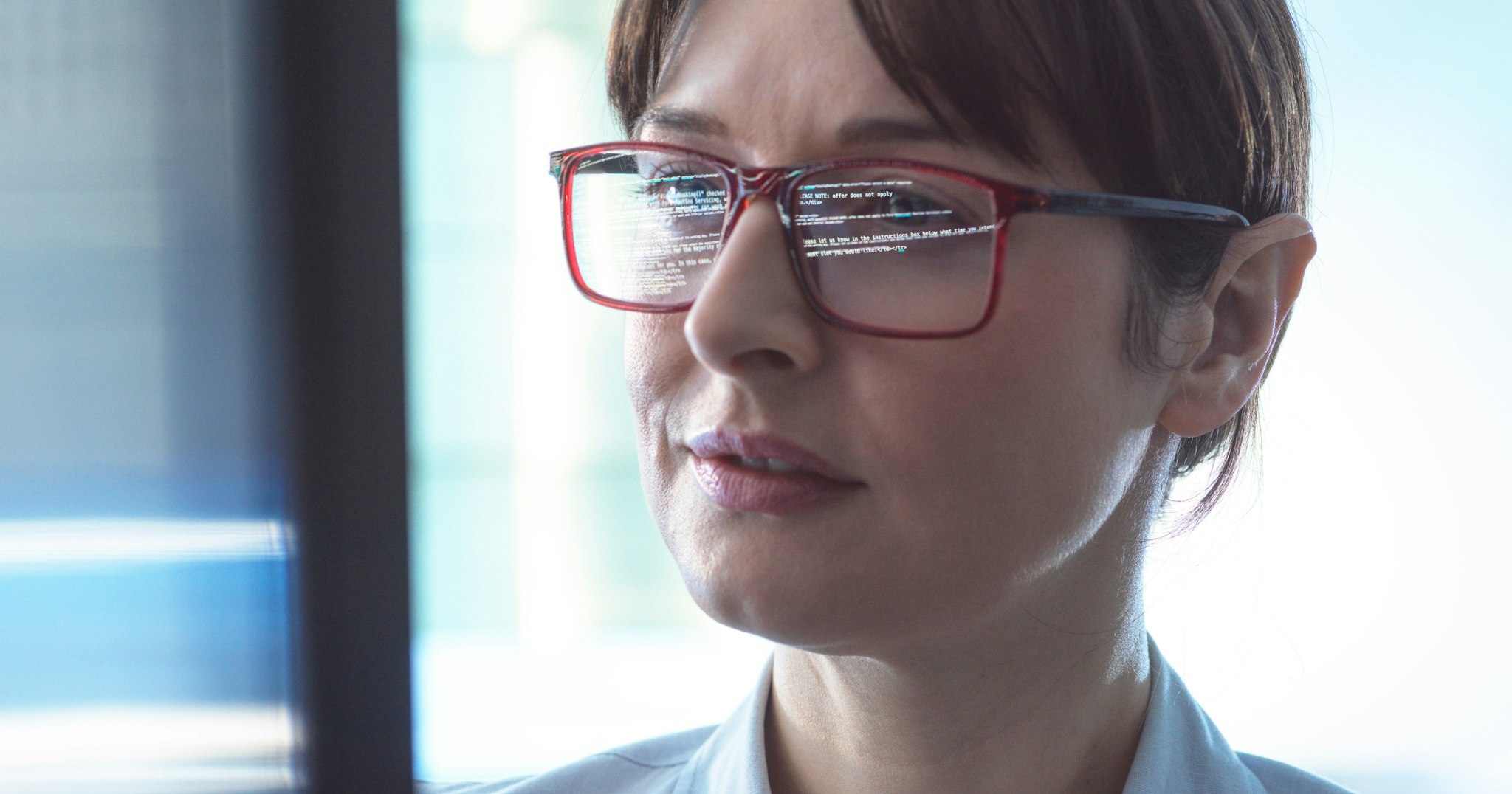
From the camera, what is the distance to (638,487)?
291 cm

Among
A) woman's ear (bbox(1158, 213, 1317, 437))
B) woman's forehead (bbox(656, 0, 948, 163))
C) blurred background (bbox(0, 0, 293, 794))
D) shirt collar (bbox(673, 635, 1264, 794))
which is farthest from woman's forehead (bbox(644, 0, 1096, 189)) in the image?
blurred background (bbox(0, 0, 293, 794))

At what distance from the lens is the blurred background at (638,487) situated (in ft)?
8.25

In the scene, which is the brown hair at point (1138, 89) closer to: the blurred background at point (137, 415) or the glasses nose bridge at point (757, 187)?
the glasses nose bridge at point (757, 187)

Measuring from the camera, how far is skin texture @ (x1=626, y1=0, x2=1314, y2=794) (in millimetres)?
826

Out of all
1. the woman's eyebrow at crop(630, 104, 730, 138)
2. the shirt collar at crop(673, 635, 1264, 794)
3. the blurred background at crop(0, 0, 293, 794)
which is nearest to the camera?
the woman's eyebrow at crop(630, 104, 730, 138)

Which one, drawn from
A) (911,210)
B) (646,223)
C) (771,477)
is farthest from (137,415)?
(911,210)

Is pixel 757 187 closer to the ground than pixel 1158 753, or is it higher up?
higher up

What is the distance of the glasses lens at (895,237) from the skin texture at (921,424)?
3cm

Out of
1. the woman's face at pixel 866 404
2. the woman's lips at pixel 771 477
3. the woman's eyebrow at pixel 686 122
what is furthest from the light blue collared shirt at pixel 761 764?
the woman's eyebrow at pixel 686 122

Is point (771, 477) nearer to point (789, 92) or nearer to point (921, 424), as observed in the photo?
point (921, 424)

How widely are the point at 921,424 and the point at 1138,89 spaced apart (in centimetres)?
35

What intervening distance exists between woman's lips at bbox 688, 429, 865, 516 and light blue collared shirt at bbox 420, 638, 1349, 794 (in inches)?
15.7

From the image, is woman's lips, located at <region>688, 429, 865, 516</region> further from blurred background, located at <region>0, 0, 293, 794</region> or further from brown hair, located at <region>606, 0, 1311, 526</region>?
blurred background, located at <region>0, 0, 293, 794</region>

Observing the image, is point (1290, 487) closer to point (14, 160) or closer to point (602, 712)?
point (602, 712)
